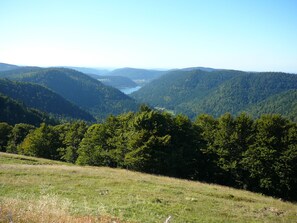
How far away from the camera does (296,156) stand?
3862 centimetres

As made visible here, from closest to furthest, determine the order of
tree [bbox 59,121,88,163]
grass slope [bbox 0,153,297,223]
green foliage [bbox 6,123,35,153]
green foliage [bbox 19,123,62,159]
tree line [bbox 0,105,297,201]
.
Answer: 1. grass slope [bbox 0,153,297,223]
2. tree line [bbox 0,105,297,201]
3. tree [bbox 59,121,88,163]
4. green foliage [bbox 19,123,62,159]
5. green foliage [bbox 6,123,35,153]

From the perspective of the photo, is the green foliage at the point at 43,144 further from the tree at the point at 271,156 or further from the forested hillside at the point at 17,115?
the forested hillside at the point at 17,115

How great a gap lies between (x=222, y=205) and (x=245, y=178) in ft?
81.0

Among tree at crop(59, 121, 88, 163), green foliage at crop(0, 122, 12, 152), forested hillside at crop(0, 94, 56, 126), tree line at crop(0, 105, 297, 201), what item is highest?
tree line at crop(0, 105, 297, 201)

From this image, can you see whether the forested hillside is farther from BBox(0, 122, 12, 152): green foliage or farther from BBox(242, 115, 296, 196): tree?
BBox(242, 115, 296, 196): tree

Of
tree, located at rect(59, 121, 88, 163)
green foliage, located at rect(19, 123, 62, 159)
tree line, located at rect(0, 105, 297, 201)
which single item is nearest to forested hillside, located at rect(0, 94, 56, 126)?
green foliage, located at rect(19, 123, 62, 159)

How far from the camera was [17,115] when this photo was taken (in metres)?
165

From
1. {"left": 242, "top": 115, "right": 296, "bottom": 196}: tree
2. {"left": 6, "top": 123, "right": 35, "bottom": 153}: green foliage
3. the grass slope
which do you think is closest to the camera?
the grass slope

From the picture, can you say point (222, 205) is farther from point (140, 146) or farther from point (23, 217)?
point (140, 146)

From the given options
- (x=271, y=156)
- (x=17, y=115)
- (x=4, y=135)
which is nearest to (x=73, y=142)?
(x=4, y=135)

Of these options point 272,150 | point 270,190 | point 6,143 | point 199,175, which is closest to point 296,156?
point 272,150

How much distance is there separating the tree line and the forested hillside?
402ft

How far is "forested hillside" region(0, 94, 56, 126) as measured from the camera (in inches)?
6324

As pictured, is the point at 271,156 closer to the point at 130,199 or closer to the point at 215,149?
the point at 215,149
